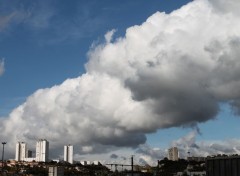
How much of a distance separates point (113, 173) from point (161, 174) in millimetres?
18707

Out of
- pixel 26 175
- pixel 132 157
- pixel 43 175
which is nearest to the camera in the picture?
pixel 132 157

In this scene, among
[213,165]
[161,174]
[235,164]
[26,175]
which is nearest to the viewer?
[235,164]

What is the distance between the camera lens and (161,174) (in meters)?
167

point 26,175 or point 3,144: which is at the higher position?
point 3,144

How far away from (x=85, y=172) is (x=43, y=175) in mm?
39104

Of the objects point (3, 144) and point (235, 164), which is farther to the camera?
point (3, 144)

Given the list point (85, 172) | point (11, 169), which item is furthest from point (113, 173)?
point (11, 169)

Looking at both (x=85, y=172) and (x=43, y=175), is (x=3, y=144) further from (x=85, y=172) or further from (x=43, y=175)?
(x=85, y=172)

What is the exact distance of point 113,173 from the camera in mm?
161000

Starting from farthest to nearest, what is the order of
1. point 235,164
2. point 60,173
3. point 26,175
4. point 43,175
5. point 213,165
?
1. point 43,175
2. point 26,175
3. point 60,173
4. point 213,165
5. point 235,164

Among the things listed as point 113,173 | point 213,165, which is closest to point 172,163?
point 113,173

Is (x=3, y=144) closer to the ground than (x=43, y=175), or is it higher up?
higher up

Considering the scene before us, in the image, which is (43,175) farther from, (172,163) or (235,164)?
(235,164)

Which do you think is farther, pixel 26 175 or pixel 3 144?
pixel 26 175
